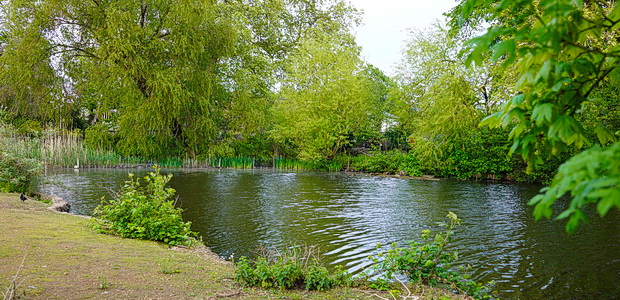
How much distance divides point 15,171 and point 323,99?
772 inches

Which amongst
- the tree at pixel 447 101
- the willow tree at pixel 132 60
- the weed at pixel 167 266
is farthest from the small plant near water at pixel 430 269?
the tree at pixel 447 101

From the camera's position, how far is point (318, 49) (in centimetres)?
2655

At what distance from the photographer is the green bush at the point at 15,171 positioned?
9258mm

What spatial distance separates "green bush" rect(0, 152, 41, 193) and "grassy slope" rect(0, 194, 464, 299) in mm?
3977

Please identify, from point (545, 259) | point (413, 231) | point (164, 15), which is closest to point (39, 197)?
point (164, 15)

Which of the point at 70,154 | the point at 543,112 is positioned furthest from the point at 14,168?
the point at 70,154

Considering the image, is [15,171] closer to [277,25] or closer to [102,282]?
[102,282]

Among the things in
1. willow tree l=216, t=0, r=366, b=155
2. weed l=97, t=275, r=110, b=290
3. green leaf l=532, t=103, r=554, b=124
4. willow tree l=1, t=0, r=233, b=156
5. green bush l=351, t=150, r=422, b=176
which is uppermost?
willow tree l=216, t=0, r=366, b=155

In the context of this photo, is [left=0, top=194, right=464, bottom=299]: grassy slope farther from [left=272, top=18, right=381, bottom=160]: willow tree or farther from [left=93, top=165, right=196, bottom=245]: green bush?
[left=272, top=18, right=381, bottom=160]: willow tree

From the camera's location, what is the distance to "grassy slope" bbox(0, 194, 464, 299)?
11.3 ft

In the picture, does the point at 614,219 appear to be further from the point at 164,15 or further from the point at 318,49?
the point at 318,49

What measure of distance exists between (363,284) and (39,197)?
8.71 meters

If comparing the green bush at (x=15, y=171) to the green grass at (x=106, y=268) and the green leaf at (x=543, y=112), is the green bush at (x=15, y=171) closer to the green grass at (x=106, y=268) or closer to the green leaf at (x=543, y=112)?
the green grass at (x=106, y=268)

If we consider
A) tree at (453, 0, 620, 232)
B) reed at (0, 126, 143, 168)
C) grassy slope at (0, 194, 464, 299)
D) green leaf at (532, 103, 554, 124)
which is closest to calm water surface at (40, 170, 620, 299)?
grassy slope at (0, 194, 464, 299)
